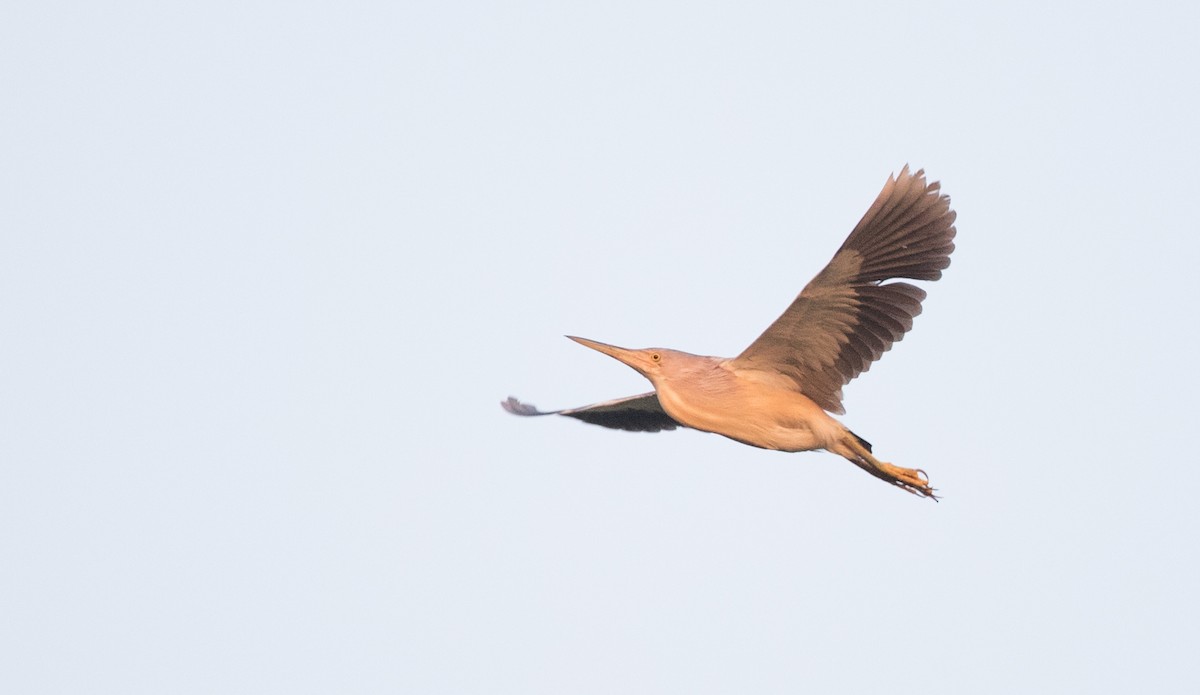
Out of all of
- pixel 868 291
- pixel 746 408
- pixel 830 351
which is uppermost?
pixel 868 291

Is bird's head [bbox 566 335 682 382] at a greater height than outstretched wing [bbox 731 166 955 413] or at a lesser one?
lesser

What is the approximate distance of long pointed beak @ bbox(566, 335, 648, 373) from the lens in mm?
11211

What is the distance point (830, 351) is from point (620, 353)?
1655 millimetres

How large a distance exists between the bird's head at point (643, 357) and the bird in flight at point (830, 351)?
0.03 feet

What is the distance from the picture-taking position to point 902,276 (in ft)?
33.6

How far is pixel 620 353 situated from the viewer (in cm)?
1130

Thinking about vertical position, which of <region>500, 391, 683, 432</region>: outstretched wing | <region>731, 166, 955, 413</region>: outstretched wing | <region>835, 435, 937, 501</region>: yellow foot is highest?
<region>731, 166, 955, 413</region>: outstretched wing

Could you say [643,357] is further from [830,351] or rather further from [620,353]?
[830,351]

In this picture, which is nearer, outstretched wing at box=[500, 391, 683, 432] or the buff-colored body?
the buff-colored body

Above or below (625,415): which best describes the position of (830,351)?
above

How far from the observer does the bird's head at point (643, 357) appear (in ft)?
36.4

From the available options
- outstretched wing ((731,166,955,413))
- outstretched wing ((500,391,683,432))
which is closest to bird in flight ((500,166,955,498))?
outstretched wing ((731,166,955,413))

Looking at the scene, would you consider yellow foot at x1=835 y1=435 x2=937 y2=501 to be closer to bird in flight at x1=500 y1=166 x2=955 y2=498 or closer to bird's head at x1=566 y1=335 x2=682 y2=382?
bird in flight at x1=500 y1=166 x2=955 y2=498

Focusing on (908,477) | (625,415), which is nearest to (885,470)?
(908,477)
